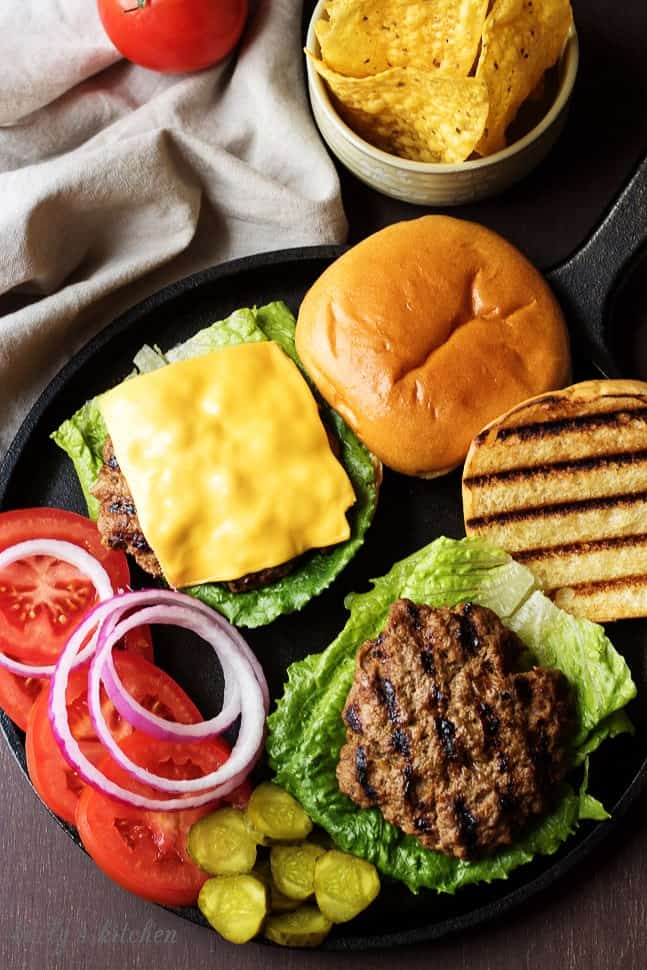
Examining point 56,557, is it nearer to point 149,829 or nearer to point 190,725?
point 190,725

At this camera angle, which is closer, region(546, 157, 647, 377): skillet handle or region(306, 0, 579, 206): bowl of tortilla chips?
region(306, 0, 579, 206): bowl of tortilla chips

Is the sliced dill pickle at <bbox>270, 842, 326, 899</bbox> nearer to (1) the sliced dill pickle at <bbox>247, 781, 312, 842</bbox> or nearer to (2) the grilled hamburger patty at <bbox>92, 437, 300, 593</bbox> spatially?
(1) the sliced dill pickle at <bbox>247, 781, 312, 842</bbox>

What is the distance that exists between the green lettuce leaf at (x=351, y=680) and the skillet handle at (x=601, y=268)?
2.39 ft

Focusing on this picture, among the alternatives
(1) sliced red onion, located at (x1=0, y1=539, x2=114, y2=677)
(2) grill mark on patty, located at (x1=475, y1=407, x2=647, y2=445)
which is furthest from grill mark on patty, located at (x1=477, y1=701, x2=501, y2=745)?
(1) sliced red onion, located at (x1=0, y1=539, x2=114, y2=677)

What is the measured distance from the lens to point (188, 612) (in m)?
3.46

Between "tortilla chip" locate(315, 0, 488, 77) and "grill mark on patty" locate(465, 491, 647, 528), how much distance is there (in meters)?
1.25

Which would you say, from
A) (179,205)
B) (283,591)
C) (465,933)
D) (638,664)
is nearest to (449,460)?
(283,591)

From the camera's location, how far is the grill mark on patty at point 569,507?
3523mm

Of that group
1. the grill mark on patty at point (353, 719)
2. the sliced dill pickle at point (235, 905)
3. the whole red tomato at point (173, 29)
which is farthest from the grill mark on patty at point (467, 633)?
the whole red tomato at point (173, 29)

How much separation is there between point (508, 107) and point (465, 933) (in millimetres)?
2392

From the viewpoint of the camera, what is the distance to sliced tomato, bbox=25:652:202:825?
3354 mm

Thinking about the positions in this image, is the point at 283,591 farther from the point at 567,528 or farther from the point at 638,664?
the point at 638,664

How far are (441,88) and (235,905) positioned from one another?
7.45 ft

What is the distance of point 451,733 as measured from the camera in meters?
3.21
